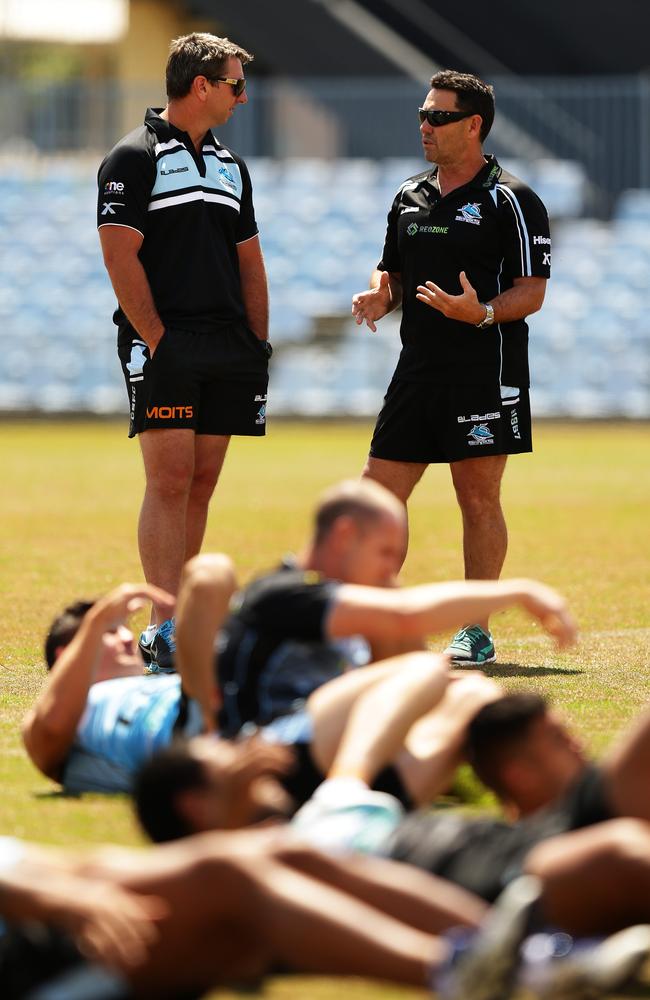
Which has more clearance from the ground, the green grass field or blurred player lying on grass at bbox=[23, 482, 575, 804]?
blurred player lying on grass at bbox=[23, 482, 575, 804]

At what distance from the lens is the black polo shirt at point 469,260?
7.90 metres

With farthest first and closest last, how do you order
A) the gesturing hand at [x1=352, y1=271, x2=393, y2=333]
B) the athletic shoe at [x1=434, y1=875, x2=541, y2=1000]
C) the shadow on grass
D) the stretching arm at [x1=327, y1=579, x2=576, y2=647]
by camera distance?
the gesturing hand at [x1=352, y1=271, x2=393, y2=333], the shadow on grass, the stretching arm at [x1=327, y1=579, x2=576, y2=647], the athletic shoe at [x1=434, y1=875, x2=541, y2=1000]

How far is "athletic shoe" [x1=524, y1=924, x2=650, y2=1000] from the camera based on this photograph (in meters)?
3.19

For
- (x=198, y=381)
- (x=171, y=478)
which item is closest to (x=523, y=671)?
(x=171, y=478)

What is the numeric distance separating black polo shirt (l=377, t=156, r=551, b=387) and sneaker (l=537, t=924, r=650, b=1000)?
16.2 feet

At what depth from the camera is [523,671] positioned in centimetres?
733

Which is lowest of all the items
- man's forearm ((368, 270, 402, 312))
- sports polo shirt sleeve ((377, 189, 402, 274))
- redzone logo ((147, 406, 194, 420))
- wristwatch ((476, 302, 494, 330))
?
redzone logo ((147, 406, 194, 420))

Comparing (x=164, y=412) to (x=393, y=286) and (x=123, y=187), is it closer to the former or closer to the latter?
(x=123, y=187)

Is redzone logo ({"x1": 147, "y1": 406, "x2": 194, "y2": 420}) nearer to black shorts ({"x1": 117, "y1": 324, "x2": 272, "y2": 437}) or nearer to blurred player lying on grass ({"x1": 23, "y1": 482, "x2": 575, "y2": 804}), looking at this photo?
black shorts ({"x1": 117, "y1": 324, "x2": 272, "y2": 437})

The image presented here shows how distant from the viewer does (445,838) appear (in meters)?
3.74

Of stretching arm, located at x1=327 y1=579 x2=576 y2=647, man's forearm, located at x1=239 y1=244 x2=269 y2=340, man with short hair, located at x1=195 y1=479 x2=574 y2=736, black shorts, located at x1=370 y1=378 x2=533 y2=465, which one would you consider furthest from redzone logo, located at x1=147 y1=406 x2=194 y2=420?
stretching arm, located at x1=327 y1=579 x2=576 y2=647

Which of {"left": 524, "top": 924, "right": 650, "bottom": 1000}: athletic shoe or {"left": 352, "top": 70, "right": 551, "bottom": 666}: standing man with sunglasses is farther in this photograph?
{"left": 352, "top": 70, "right": 551, "bottom": 666}: standing man with sunglasses

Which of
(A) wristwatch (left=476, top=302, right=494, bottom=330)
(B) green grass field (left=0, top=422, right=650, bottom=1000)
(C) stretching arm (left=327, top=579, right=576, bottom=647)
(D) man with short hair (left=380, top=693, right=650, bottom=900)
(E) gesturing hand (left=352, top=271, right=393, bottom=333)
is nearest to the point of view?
(D) man with short hair (left=380, top=693, right=650, bottom=900)

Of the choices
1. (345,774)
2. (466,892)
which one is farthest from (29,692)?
(466,892)
